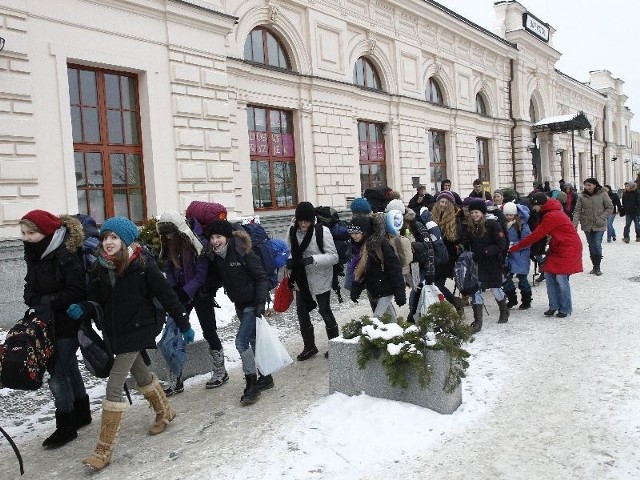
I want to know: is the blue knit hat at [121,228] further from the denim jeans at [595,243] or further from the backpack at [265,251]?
the denim jeans at [595,243]

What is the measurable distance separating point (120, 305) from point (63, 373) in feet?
2.81

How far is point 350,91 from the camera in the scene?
17.2 meters

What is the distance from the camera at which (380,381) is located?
4430 mm

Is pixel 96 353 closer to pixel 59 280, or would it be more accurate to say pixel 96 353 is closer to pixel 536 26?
pixel 59 280

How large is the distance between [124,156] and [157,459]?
8.47 meters

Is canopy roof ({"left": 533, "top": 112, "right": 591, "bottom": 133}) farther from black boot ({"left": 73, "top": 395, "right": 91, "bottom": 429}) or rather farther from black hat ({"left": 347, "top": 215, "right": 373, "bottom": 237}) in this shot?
black boot ({"left": 73, "top": 395, "right": 91, "bottom": 429})

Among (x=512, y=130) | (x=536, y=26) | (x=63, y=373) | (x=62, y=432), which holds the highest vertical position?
(x=536, y=26)

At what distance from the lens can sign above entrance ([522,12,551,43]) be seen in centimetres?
2970

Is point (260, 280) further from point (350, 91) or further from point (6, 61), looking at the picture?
point (350, 91)

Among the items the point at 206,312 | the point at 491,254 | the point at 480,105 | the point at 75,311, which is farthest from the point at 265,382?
the point at 480,105

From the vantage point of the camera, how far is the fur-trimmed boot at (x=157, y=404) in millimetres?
4379

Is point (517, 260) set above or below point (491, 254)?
below

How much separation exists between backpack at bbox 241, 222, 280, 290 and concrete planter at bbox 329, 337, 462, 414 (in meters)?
1.06

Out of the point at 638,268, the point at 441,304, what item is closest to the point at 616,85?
the point at 638,268
